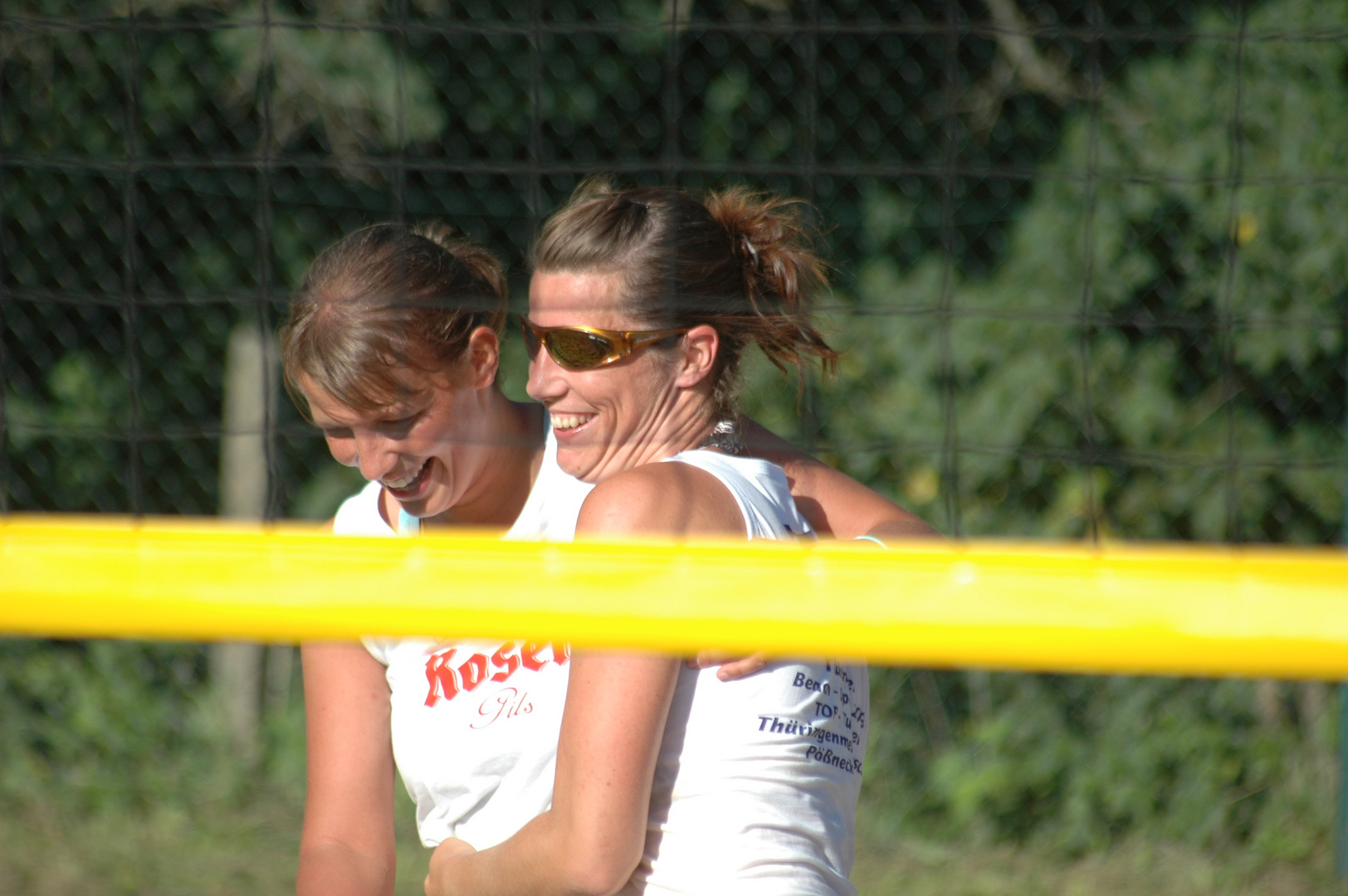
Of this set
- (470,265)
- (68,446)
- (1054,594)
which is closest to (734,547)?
(1054,594)

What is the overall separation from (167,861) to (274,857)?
0.31 metres

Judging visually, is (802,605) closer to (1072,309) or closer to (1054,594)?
(1054,594)

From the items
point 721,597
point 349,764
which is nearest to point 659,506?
point 721,597

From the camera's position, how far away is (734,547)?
124cm

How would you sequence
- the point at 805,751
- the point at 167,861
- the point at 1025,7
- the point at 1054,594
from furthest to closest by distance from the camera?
the point at 1025,7 < the point at 167,861 < the point at 805,751 < the point at 1054,594

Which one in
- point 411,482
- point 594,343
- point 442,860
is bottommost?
point 442,860

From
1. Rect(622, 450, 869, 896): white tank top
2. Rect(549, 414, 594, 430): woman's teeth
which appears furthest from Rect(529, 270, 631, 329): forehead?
Rect(622, 450, 869, 896): white tank top

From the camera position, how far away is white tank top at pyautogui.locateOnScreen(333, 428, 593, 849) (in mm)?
1455

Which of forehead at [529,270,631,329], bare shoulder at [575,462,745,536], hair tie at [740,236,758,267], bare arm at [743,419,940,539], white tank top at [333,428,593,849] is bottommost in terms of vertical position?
white tank top at [333,428,593,849]

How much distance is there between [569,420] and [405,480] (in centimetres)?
24

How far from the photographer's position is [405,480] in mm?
1621

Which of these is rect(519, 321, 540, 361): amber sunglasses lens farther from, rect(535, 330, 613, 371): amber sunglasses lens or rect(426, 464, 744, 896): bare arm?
rect(426, 464, 744, 896): bare arm

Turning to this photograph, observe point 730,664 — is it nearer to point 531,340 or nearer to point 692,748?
point 692,748

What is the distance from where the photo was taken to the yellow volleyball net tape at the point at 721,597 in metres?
1.18
